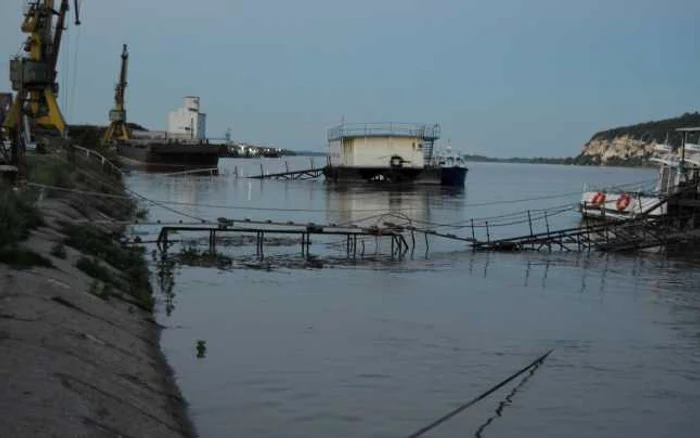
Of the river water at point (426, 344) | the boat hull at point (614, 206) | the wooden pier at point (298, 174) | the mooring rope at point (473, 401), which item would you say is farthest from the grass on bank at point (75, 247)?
the wooden pier at point (298, 174)

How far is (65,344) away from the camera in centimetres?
1051

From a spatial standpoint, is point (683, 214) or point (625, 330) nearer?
point (625, 330)

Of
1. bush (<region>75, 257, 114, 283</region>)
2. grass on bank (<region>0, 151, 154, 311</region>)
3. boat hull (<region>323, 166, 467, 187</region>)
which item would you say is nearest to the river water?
grass on bank (<region>0, 151, 154, 311</region>)

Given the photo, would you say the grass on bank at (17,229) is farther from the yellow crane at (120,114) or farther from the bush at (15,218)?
the yellow crane at (120,114)

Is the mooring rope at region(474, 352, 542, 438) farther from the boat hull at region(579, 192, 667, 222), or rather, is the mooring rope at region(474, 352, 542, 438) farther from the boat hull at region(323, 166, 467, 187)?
the boat hull at region(323, 166, 467, 187)

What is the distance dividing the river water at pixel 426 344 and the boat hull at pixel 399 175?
65291 mm

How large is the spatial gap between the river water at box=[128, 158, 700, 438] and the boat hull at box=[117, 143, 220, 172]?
264 ft

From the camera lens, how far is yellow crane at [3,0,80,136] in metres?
54.0

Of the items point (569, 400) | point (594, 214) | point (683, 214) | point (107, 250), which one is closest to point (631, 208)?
point (594, 214)

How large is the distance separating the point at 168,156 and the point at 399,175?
31.8m

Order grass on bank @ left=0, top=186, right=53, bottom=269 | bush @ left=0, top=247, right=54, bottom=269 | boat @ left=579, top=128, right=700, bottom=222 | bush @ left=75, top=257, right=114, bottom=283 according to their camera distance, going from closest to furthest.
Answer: bush @ left=0, top=247, right=54, bottom=269
grass on bank @ left=0, top=186, right=53, bottom=269
bush @ left=75, top=257, right=114, bottom=283
boat @ left=579, top=128, right=700, bottom=222

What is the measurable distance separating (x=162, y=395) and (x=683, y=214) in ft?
113

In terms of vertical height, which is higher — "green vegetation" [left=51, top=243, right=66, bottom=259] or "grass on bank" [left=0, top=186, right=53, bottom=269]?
"grass on bank" [left=0, top=186, right=53, bottom=269]

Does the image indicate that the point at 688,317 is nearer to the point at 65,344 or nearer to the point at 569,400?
the point at 569,400
